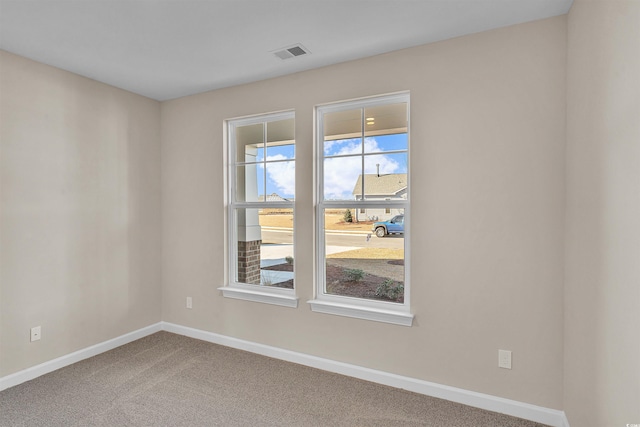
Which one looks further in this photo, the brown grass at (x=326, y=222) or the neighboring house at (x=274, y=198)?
the neighboring house at (x=274, y=198)

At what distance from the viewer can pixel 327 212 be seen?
10.0ft

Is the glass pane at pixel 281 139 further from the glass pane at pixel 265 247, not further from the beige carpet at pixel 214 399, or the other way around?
the beige carpet at pixel 214 399

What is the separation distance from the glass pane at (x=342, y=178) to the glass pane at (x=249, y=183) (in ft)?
2.44

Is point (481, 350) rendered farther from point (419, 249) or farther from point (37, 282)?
point (37, 282)

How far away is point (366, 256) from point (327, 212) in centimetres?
52

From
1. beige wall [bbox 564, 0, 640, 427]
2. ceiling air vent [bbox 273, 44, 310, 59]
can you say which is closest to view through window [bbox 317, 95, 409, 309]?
ceiling air vent [bbox 273, 44, 310, 59]

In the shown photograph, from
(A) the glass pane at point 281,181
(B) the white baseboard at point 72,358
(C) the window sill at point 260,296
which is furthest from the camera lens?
(A) the glass pane at point 281,181

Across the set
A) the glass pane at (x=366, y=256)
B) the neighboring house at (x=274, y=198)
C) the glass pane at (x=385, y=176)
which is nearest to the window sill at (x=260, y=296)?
the glass pane at (x=366, y=256)

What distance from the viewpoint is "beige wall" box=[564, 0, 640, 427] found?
1.27 m

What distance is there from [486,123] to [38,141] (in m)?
3.49

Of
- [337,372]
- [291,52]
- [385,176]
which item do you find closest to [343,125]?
[385,176]

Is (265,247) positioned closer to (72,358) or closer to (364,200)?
(364,200)

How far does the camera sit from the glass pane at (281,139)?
3.25 metres

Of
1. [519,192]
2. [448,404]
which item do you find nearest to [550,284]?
[519,192]
